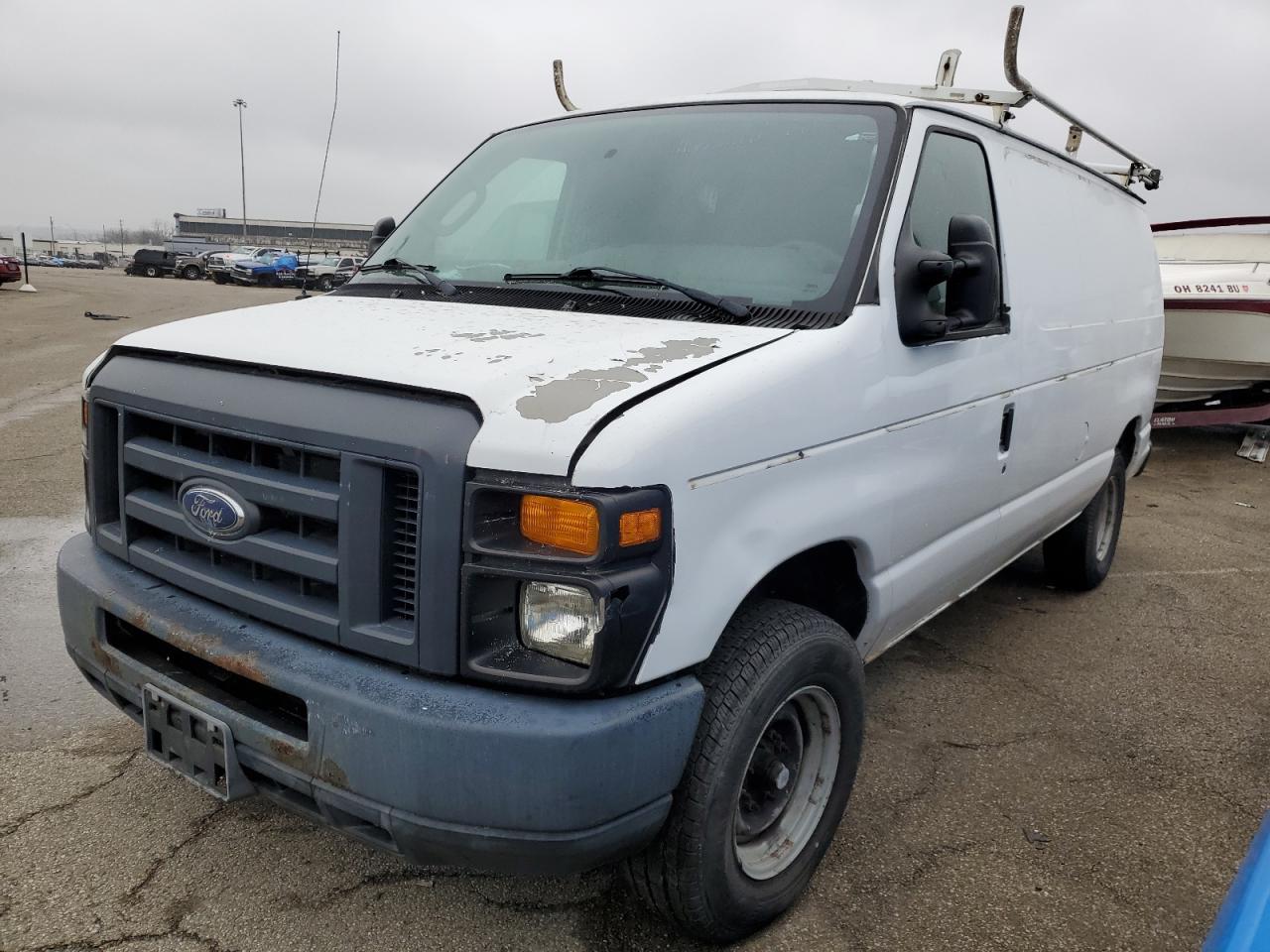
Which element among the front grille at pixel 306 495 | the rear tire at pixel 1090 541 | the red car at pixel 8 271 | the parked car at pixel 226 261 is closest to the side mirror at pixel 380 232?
the front grille at pixel 306 495

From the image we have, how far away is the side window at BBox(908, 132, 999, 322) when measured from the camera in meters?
2.89

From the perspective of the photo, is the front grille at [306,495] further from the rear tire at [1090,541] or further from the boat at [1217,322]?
the boat at [1217,322]

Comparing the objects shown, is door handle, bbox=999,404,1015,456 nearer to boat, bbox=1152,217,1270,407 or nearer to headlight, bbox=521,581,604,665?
headlight, bbox=521,581,604,665

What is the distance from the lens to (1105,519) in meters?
5.35

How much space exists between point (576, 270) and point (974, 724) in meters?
2.30

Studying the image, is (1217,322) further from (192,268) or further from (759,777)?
(192,268)

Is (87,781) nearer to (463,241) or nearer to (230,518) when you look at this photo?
(230,518)

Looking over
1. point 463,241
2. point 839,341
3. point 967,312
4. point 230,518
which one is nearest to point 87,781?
point 230,518

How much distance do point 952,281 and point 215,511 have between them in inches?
80.5

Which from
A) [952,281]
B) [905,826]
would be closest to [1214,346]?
[952,281]

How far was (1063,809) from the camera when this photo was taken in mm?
3129

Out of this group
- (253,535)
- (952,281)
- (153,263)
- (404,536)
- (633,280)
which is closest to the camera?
(404,536)

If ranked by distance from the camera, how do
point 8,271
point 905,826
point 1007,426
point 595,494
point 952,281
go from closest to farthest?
1. point 595,494
2. point 952,281
3. point 905,826
4. point 1007,426
5. point 8,271

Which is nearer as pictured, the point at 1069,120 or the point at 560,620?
the point at 560,620
